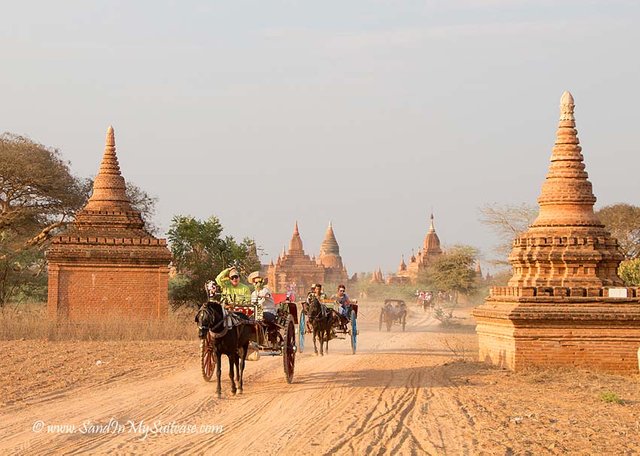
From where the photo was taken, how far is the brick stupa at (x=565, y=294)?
17.0 meters

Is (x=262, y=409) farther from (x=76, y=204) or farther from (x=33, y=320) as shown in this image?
(x=76, y=204)

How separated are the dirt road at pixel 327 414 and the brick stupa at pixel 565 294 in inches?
25.5

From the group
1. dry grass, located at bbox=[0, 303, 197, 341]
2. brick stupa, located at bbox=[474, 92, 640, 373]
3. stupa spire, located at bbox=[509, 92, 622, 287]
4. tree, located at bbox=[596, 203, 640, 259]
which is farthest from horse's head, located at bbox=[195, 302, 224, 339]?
tree, located at bbox=[596, 203, 640, 259]

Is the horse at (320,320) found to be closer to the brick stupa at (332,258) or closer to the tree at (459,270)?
the tree at (459,270)

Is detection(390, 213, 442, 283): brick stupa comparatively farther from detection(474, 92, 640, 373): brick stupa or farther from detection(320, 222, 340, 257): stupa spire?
detection(474, 92, 640, 373): brick stupa

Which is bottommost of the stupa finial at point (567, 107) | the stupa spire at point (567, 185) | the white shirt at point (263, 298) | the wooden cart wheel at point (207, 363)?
the wooden cart wheel at point (207, 363)

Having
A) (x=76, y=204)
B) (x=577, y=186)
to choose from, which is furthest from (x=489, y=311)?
(x=76, y=204)

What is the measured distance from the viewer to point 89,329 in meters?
24.6

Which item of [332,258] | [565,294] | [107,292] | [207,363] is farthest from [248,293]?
[332,258]

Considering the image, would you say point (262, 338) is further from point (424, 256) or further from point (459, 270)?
point (424, 256)

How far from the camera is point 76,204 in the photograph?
40.3 metres

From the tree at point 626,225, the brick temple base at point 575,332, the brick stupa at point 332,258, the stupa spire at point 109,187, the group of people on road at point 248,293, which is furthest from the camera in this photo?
the brick stupa at point 332,258

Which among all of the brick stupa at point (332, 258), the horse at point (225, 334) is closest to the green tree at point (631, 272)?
the horse at point (225, 334)

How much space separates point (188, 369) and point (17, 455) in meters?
7.88
